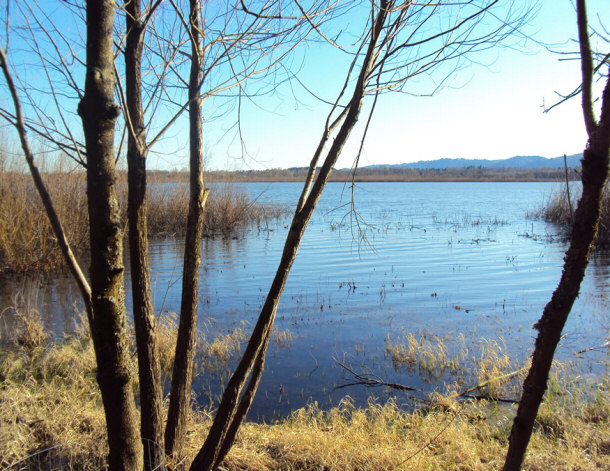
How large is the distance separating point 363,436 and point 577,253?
257 cm

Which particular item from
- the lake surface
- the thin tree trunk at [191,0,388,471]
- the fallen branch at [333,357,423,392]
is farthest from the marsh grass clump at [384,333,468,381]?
the thin tree trunk at [191,0,388,471]

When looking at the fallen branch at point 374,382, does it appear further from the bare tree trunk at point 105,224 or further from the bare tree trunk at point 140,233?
the bare tree trunk at point 105,224

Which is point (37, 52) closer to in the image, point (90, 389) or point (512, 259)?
point (90, 389)

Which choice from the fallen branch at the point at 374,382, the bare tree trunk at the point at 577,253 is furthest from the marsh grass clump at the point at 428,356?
the bare tree trunk at the point at 577,253

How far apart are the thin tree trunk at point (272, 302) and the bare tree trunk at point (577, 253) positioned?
1.06 meters

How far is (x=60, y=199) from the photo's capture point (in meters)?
12.3

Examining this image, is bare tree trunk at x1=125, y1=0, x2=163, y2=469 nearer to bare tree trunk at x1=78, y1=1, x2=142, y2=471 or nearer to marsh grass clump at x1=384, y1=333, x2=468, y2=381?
bare tree trunk at x1=78, y1=1, x2=142, y2=471

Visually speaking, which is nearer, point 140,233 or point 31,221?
point 140,233

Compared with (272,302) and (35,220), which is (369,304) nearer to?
(272,302)

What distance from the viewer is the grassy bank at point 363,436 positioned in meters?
2.86

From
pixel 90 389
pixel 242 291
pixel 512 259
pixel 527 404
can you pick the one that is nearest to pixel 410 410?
pixel 90 389

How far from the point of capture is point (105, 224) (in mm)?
1754

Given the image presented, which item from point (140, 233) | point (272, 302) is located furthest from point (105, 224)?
point (272, 302)

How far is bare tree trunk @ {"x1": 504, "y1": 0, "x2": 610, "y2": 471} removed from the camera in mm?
1237
